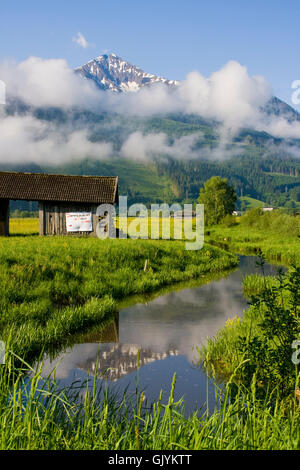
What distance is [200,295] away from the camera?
20.3 metres

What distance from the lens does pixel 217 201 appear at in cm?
9594

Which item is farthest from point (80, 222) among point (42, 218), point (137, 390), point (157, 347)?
point (137, 390)

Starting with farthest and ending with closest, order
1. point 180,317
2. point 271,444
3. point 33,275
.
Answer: point 33,275 < point 180,317 < point 271,444

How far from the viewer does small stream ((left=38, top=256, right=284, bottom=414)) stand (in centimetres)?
940

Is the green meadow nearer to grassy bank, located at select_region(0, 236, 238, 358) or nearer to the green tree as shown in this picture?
grassy bank, located at select_region(0, 236, 238, 358)

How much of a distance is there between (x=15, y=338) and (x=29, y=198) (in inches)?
1022

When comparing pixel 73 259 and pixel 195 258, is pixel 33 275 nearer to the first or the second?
pixel 73 259

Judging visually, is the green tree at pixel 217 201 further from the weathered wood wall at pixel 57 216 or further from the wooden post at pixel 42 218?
the wooden post at pixel 42 218

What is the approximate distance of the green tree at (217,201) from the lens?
94188 mm

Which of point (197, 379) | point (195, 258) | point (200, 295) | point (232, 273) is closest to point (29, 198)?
point (195, 258)

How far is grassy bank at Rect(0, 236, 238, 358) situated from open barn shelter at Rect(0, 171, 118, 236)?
9346 mm

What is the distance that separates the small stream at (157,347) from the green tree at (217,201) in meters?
74.3

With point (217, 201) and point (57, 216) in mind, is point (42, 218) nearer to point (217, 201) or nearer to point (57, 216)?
point (57, 216)

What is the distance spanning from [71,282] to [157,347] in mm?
6634
